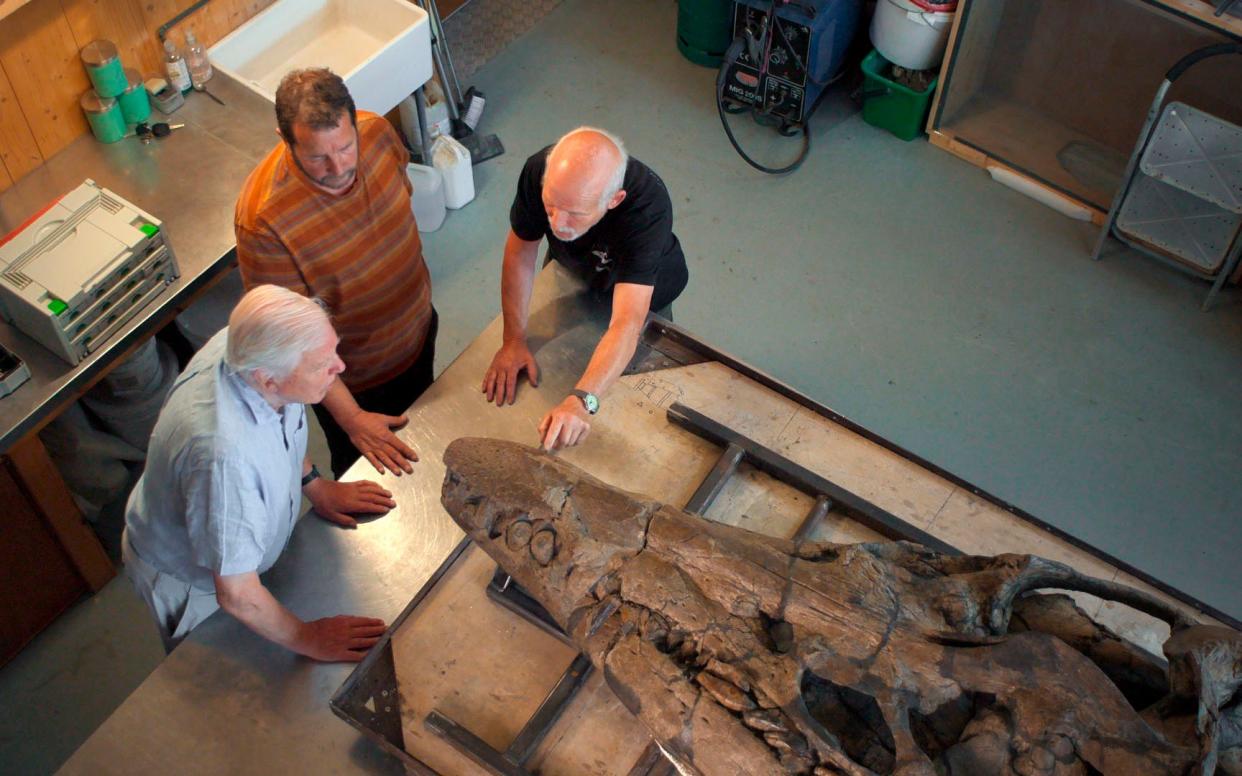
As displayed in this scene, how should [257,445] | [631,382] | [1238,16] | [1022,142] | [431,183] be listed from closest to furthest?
[257,445], [631,382], [1238,16], [431,183], [1022,142]

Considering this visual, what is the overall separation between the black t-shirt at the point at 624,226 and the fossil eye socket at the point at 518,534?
2.89 feet

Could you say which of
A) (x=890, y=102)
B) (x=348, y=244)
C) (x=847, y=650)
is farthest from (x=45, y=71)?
(x=890, y=102)

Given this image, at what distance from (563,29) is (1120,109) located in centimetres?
296

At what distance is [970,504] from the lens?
3.43 meters

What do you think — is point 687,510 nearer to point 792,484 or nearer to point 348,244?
point 792,484

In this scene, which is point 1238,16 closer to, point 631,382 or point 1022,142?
point 1022,142

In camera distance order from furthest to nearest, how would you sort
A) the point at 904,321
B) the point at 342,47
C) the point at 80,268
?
the point at 904,321, the point at 342,47, the point at 80,268

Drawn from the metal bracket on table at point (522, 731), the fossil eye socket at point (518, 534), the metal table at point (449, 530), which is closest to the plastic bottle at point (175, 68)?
the metal table at point (449, 530)

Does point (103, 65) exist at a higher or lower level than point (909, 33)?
higher

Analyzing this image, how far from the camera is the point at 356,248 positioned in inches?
136

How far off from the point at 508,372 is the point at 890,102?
3.18m

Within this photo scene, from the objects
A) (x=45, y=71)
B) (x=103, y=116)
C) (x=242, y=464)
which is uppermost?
(x=242, y=464)

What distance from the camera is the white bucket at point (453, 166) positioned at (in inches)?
214

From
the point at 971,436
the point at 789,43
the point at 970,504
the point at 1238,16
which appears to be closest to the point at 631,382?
the point at 970,504
